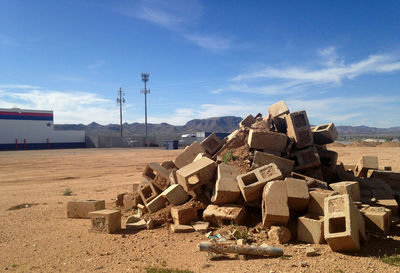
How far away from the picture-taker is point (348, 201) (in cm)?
542

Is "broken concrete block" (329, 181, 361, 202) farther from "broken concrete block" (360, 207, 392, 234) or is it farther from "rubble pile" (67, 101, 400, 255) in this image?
"broken concrete block" (360, 207, 392, 234)

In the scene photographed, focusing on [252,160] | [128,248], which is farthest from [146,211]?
[252,160]

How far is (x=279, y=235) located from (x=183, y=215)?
91.7 inches

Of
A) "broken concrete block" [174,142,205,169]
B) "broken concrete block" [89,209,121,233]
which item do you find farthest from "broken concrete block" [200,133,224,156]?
"broken concrete block" [89,209,121,233]

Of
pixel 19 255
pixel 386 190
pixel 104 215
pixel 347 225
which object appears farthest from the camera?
pixel 386 190

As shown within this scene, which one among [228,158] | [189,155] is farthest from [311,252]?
[189,155]

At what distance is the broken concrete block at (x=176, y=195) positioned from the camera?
7.88 meters

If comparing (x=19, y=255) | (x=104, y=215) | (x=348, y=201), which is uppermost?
(x=348, y=201)

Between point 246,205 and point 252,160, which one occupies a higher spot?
point 252,160

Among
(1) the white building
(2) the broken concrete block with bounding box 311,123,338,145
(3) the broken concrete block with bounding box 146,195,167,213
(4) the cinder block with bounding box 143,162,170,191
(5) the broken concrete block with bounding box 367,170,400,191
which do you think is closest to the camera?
(3) the broken concrete block with bounding box 146,195,167,213

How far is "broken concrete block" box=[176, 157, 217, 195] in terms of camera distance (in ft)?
25.0

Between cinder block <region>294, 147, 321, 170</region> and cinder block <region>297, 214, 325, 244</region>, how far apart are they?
2.61 meters

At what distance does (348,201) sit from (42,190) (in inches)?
502

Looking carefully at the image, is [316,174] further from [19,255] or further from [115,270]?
[19,255]
